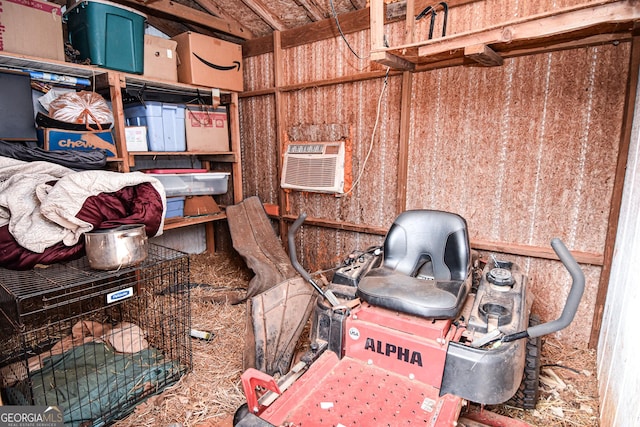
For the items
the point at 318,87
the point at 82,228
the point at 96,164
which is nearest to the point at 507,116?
the point at 318,87

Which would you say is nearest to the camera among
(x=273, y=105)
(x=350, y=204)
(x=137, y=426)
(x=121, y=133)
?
(x=137, y=426)

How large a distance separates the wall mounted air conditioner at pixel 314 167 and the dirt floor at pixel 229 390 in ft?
4.57

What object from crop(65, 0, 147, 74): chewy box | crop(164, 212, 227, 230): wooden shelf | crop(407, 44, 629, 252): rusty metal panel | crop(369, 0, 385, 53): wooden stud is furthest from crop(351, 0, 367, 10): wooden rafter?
crop(164, 212, 227, 230): wooden shelf

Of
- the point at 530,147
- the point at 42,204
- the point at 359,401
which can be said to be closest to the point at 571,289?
the point at 359,401

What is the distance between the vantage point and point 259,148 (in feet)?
13.6

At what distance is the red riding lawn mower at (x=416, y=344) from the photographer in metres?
1.58

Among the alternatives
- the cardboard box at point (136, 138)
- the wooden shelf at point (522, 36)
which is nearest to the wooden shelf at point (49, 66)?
the cardboard box at point (136, 138)

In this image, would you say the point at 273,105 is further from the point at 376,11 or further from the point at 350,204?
the point at 376,11

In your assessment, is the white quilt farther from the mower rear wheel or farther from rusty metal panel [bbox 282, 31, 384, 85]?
the mower rear wheel

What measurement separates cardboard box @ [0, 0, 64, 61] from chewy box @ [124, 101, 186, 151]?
752 mm

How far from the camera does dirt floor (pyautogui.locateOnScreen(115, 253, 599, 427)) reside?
199cm

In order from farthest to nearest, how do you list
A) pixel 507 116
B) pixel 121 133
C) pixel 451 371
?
1. pixel 121 133
2. pixel 507 116
3. pixel 451 371

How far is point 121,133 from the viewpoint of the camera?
312 centimetres

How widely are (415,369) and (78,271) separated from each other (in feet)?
6.02
